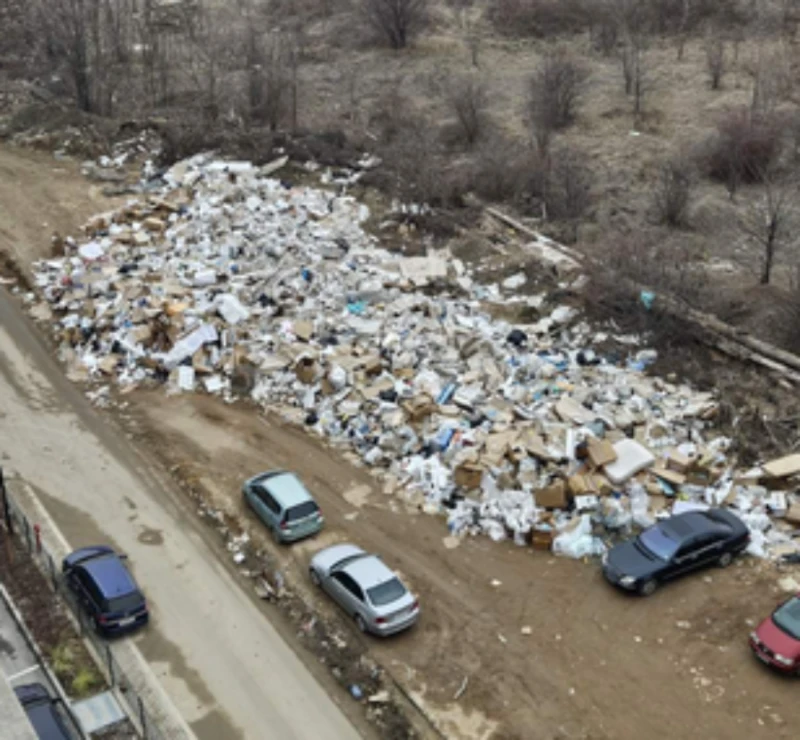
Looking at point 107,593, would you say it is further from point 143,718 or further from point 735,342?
point 735,342

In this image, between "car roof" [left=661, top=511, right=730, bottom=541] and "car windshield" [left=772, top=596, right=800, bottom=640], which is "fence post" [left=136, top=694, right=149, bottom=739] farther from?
"car windshield" [left=772, top=596, right=800, bottom=640]

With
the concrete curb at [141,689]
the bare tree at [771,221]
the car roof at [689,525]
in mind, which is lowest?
the concrete curb at [141,689]

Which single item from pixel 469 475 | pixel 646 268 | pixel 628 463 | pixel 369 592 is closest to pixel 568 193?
pixel 646 268

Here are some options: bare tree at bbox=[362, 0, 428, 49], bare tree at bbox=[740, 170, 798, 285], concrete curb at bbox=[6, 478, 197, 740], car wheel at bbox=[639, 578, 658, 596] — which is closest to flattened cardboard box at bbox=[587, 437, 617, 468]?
car wheel at bbox=[639, 578, 658, 596]

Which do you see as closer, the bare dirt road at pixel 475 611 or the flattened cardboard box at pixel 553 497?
the bare dirt road at pixel 475 611

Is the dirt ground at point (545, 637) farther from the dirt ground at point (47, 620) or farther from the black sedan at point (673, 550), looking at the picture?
the dirt ground at point (47, 620)

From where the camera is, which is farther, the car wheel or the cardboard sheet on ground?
the cardboard sheet on ground

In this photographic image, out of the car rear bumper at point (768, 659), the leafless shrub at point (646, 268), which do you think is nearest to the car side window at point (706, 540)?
the car rear bumper at point (768, 659)

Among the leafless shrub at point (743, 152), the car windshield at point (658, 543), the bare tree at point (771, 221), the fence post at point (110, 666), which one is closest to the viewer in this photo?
the fence post at point (110, 666)

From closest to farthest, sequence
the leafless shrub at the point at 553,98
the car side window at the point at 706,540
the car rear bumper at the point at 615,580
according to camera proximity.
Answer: the car rear bumper at the point at 615,580 < the car side window at the point at 706,540 < the leafless shrub at the point at 553,98
